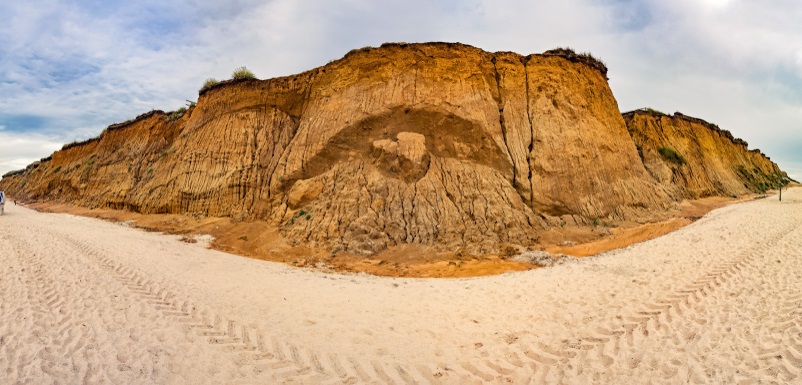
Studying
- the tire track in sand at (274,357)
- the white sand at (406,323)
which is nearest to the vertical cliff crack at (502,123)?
the white sand at (406,323)

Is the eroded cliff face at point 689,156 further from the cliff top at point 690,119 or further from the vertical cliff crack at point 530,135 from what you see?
the vertical cliff crack at point 530,135

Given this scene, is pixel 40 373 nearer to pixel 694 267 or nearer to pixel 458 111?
pixel 694 267

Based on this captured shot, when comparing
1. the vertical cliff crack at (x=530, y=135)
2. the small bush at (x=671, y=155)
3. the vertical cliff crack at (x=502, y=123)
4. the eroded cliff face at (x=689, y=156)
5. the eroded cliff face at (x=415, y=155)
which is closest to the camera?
the eroded cliff face at (x=415, y=155)

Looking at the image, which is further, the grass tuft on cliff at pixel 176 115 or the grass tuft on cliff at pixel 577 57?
the grass tuft on cliff at pixel 176 115

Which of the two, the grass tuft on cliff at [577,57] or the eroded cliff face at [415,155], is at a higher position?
the grass tuft on cliff at [577,57]

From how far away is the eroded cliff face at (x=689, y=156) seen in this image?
22.5 meters

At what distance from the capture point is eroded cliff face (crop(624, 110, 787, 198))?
2252cm

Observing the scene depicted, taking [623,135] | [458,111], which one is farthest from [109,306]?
[623,135]

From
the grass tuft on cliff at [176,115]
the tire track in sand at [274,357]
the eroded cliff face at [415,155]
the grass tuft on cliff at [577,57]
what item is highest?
the grass tuft on cliff at [577,57]

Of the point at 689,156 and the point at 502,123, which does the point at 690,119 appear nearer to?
the point at 689,156

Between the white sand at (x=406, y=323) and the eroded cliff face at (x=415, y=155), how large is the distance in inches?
177

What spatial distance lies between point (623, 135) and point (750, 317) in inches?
611

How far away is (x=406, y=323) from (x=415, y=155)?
366 inches

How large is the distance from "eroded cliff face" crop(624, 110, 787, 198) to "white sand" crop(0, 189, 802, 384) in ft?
47.8
